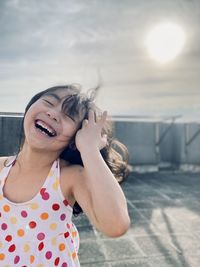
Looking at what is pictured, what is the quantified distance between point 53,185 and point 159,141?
22.3ft

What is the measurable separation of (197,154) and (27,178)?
7.20 meters

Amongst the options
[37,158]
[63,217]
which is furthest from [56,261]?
[37,158]

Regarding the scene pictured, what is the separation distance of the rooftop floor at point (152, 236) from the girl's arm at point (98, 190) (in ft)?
5.46

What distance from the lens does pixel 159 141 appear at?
320 inches

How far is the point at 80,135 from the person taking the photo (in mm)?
1451

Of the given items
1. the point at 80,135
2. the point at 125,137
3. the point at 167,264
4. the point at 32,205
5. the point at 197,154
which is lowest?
the point at 197,154

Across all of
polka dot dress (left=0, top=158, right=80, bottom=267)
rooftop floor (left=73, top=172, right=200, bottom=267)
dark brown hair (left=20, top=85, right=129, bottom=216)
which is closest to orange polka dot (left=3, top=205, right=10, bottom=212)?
polka dot dress (left=0, top=158, right=80, bottom=267)

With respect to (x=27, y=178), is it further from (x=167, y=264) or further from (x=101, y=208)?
(x=167, y=264)

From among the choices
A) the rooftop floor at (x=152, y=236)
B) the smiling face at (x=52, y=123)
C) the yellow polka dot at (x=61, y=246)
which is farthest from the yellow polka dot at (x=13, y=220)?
the rooftop floor at (x=152, y=236)

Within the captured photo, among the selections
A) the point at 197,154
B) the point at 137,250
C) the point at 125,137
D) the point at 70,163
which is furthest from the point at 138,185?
the point at 70,163

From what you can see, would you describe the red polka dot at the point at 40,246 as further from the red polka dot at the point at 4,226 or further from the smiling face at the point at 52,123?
the smiling face at the point at 52,123

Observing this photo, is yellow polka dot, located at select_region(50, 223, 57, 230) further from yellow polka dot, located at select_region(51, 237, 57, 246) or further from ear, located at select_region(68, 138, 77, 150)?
ear, located at select_region(68, 138, 77, 150)

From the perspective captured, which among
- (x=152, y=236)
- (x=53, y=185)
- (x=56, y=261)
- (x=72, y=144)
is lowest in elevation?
(x=152, y=236)

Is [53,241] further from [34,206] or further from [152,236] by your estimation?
[152,236]
